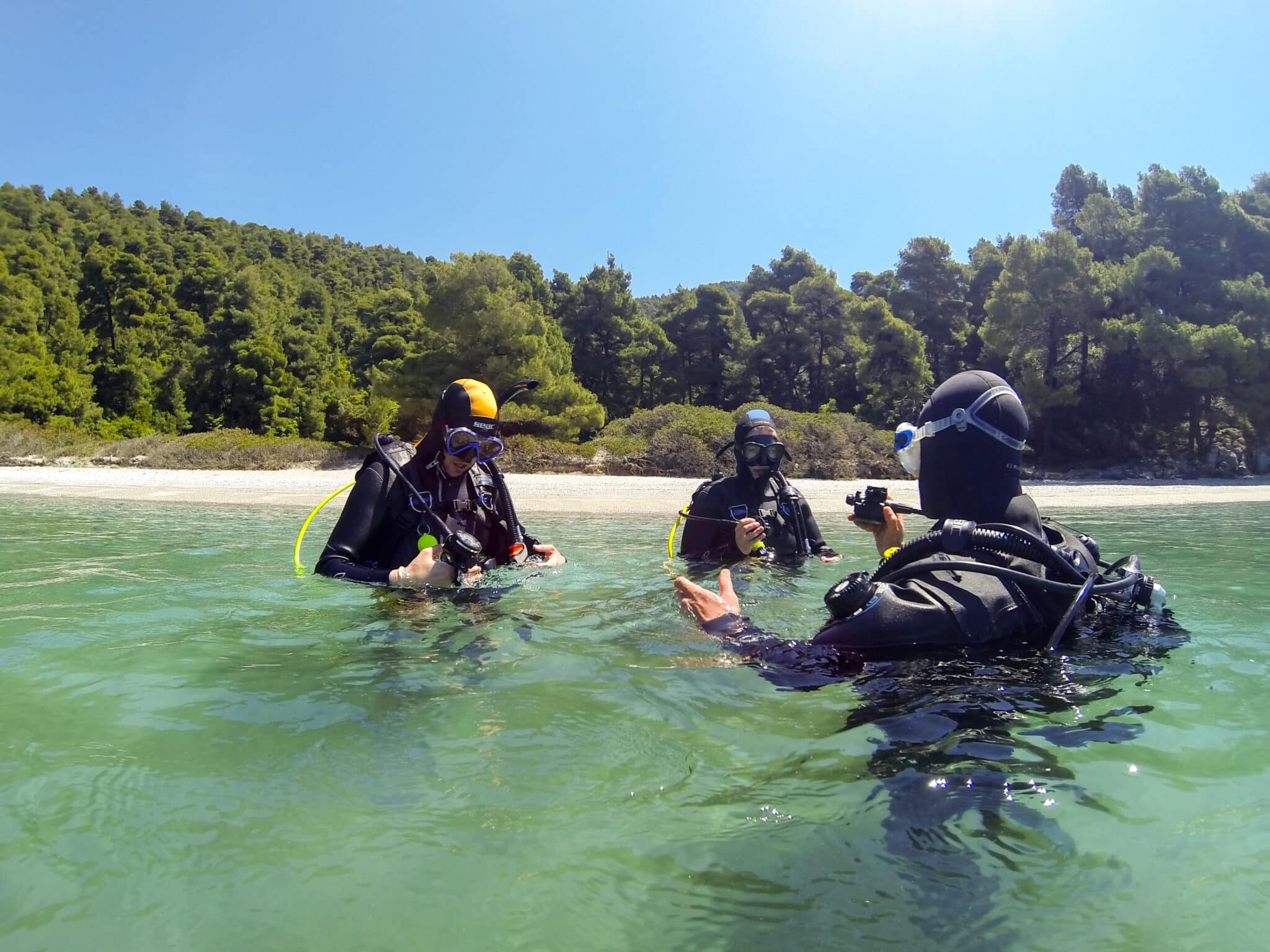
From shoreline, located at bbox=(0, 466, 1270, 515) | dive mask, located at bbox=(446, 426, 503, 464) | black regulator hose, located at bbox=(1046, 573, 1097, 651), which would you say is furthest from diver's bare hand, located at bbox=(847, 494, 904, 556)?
shoreline, located at bbox=(0, 466, 1270, 515)

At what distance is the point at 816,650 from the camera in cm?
272

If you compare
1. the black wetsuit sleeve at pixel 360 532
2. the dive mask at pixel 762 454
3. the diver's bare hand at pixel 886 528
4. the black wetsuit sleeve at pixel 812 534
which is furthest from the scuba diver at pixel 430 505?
the black wetsuit sleeve at pixel 812 534

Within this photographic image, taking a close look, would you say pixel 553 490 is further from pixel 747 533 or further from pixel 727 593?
pixel 727 593

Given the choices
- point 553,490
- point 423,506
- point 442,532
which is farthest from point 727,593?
point 553,490

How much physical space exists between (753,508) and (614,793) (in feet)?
12.5

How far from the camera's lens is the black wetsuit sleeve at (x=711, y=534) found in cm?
582

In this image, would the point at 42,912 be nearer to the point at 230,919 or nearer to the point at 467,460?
the point at 230,919

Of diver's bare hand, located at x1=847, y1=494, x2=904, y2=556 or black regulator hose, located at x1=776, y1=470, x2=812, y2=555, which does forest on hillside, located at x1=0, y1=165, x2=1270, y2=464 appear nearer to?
black regulator hose, located at x1=776, y1=470, x2=812, y2=555

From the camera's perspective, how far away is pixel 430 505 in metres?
4.25

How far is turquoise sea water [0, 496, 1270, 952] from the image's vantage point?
1.67 m

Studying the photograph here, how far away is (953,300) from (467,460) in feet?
105

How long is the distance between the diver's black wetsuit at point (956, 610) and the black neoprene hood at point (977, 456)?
0.26 ft

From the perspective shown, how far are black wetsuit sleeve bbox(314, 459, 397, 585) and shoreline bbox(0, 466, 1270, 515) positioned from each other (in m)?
8.71

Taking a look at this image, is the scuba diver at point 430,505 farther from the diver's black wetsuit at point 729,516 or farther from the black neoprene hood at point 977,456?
the black neoprene hood at point 977,456
